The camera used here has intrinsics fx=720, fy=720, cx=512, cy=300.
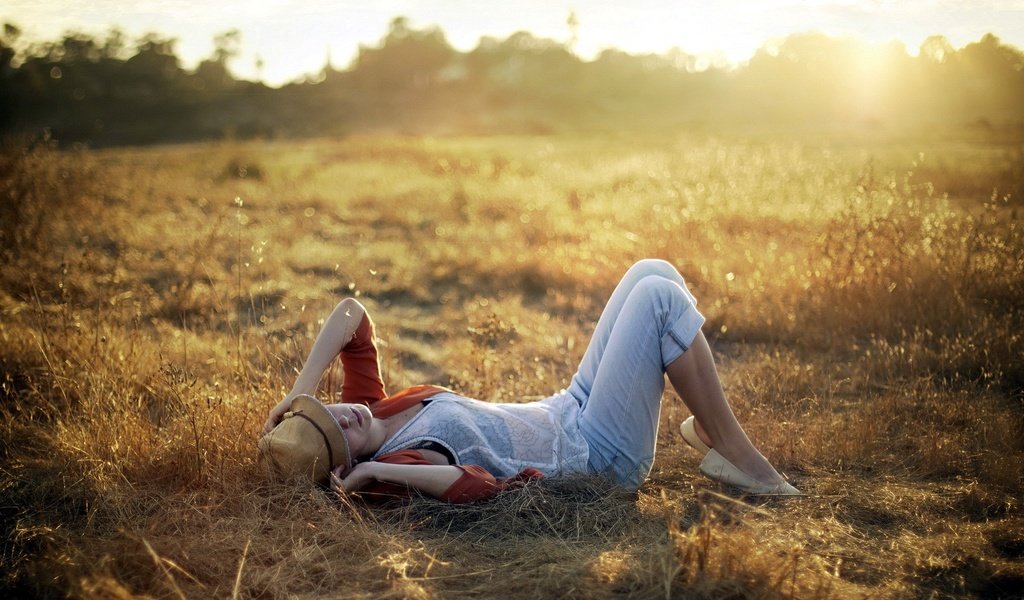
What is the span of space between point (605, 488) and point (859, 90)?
4335 centimetres

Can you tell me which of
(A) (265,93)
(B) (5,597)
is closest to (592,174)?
(B) (5,597)

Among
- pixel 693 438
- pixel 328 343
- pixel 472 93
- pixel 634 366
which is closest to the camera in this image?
pixel 634 366

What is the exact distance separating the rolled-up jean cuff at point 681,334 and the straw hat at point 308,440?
130 cm

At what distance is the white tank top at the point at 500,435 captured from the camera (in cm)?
288

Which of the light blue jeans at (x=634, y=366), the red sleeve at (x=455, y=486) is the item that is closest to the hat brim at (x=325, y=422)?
the red sleeve at (x=455, y=486)

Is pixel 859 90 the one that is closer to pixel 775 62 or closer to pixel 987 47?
pixel 775 62

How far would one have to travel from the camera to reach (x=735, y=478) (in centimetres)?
296

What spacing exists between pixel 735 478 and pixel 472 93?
2701 inches

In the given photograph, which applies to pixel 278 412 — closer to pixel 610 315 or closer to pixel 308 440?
pixel 308 440

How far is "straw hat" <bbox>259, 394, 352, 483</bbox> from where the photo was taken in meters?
2.71

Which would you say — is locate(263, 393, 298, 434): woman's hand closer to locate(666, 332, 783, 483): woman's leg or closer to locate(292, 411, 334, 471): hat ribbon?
locate(292, 411, 334, 471): hat ribbon

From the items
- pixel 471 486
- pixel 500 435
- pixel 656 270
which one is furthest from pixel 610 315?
pixel 471 486

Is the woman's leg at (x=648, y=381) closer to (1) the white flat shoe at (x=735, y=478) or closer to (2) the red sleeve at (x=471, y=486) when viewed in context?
(1) the white flat shoe at (x=735, y=478)

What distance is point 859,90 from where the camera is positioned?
40.0 meters
